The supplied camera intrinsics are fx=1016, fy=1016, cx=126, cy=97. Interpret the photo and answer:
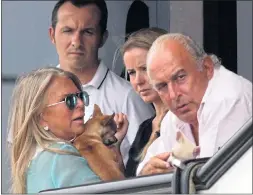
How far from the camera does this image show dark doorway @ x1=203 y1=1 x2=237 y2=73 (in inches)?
136

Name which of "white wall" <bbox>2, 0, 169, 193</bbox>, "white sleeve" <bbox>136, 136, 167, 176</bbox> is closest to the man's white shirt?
"white sleeve" <bbox>136, 136, 167, 176</bbox>

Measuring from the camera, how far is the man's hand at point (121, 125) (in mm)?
4008

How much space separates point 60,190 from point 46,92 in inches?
19.4

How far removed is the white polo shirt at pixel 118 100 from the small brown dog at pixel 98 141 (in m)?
0.03

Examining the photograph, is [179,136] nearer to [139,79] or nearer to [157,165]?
[157,165]

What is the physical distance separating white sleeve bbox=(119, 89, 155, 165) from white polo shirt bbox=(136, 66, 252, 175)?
198mm

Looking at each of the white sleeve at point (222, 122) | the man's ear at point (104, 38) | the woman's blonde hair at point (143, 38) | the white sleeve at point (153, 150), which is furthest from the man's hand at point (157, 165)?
the man's ear at point (104, 38)

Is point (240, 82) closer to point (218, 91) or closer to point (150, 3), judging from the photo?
point (218, 91)

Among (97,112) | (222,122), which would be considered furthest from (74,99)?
(222,122)

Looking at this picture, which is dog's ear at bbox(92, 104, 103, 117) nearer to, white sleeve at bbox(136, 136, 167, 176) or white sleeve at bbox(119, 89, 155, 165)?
white sleeve at bbox(119, 89, 155, 165)

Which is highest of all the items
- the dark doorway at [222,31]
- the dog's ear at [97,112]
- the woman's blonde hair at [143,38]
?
the dark doorway at [222,31]

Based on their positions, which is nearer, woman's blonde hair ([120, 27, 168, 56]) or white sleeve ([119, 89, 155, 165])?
woman's blonde hair ([120, 27, 168, 56])

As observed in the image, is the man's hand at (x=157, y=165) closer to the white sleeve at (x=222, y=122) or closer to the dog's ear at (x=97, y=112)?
the white sleeve at (x=222, y=122)

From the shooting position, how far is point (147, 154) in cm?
391
